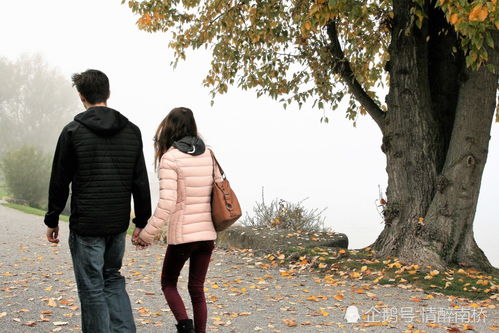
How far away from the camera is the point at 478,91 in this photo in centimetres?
908

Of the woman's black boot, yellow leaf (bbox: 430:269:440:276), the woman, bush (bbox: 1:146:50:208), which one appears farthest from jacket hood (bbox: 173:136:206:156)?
bush (bbox: 1:146:50:208)

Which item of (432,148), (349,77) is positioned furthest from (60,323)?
(349,77)

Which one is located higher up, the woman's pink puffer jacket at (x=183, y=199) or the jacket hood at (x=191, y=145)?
the jacket hood at (x=191, y=145)

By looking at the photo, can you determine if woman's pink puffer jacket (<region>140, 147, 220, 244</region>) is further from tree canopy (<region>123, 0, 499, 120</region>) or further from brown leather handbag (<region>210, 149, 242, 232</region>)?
tree canopy (<region>123, 0, 499, 120</region>)

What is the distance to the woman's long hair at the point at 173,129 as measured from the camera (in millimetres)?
4305

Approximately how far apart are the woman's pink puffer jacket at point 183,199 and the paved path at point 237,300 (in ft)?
6.04

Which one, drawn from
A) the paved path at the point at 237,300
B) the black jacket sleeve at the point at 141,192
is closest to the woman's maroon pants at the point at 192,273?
the black jacket sleeve at the point at 141,192

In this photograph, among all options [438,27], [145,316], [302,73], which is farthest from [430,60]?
[145,316]

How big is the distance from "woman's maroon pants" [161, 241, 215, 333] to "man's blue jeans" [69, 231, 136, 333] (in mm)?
436

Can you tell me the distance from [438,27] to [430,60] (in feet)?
2.14

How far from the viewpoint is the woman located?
4.15 meters

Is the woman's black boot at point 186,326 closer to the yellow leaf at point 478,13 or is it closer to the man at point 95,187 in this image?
the man at point 95,187

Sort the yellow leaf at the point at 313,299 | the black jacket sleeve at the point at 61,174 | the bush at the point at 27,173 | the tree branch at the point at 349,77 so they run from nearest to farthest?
the black jacket sleeve at the point at 61,174 → the yellow leaf at the point at 313,299 → the tree branch at the point at 349,77 → the bush at the point at 27,173

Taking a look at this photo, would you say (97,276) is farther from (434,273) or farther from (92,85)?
(434,273)
